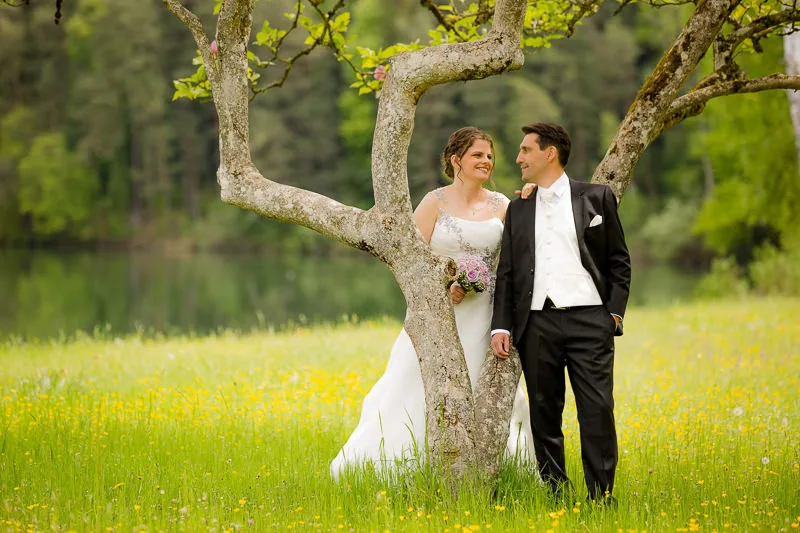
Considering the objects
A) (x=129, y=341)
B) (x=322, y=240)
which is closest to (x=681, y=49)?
(x=129, y=341)

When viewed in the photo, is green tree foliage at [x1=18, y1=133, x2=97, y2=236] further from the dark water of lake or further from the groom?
the groom

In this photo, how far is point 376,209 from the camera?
514 cm

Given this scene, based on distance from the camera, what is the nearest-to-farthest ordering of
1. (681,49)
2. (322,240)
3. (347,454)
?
(681,49) < (347,454) < (322,240)

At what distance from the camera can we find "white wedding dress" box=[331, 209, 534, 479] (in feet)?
19.4

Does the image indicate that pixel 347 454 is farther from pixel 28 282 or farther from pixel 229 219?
pixel 229 219

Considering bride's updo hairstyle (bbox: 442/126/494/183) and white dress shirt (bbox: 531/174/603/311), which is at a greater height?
bride's updo hairstyle (bbox: 442/126/494/183)

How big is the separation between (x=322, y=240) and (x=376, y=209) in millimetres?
45513

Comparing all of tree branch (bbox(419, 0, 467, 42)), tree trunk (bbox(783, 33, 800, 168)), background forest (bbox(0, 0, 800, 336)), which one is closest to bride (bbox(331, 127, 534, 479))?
tree branch (bbox(419, 0, 467, 42))

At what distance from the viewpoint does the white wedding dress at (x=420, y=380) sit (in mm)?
5910

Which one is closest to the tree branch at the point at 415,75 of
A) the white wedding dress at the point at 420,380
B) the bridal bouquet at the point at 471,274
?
the bridal bouquet at the point at 471,274

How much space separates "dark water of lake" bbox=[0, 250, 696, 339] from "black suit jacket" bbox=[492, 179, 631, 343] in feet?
34.8

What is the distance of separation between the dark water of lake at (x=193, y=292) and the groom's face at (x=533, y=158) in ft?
35.3

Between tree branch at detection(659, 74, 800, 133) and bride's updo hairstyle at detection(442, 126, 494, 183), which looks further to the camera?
bride's updo hairstyle at detection(442, 126, 494, 183)

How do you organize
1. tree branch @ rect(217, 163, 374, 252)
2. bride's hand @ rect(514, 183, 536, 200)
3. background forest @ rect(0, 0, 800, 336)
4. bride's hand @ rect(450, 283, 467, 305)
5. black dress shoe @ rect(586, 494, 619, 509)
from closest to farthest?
black dress shoe @ rect(586, 494, 619, 509)
tree branch @ rect(217, 163, 374, 252)
bride's hand @ rect(514, 183, 536, 200)
bride's hand @ rect(450, 283, 467, 305)
background forest @ rect(0, 0, 800, 336)
